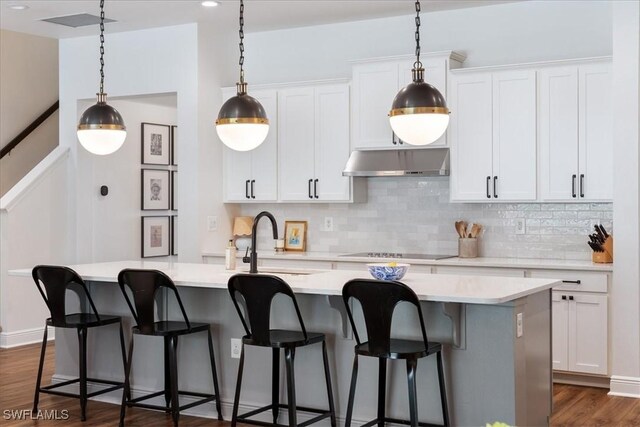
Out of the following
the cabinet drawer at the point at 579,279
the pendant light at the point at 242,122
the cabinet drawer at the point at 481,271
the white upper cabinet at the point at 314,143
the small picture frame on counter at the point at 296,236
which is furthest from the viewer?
the small picture frame on counter at the point at 296,236

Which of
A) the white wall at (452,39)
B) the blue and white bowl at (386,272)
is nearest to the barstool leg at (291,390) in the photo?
the blue and white bowl at (386,272)

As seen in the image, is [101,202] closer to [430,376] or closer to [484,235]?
[484,235]

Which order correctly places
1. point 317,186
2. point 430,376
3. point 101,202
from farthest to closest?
point 101,202, point 317,186, point 430,376

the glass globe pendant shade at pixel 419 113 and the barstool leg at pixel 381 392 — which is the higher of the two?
the glass globe pendant shade at pixel 419 113

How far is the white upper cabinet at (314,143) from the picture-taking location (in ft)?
22.7

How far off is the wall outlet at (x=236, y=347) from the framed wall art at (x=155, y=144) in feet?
12.9

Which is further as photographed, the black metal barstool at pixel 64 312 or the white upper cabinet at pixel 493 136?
the white upper cabinet at pixel 493 136

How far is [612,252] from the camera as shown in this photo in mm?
5816

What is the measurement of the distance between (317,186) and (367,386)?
2841mm

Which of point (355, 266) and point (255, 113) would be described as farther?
point (355, 266)

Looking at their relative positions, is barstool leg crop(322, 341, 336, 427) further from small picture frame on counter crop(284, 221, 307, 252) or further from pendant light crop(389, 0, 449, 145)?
small picture frame on counter crop(284, 221, 307, 252)

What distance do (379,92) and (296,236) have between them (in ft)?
5.12

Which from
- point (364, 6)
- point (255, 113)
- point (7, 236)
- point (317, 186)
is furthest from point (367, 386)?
point (7, 236)

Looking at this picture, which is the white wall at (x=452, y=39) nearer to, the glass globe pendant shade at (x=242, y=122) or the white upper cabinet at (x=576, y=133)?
the white upper cabinet at (x=576, y=133)
